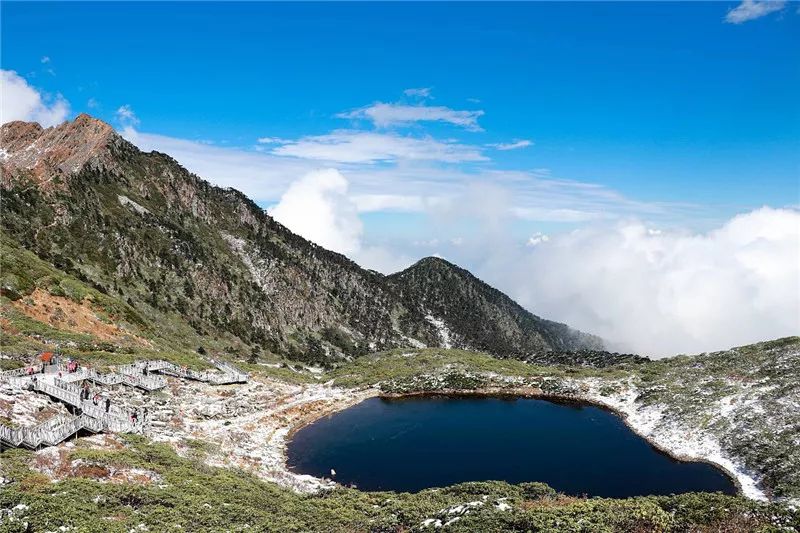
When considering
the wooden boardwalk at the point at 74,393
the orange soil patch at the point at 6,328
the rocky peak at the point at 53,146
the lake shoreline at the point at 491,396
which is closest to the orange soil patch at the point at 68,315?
the orange soil patch at the point at 6,328

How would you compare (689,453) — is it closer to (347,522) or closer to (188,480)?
(347,522)

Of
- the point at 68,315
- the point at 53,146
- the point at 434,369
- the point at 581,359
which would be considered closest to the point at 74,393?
the point at 68,315

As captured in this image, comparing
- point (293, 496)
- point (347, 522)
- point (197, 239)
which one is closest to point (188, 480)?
point (293, 496)

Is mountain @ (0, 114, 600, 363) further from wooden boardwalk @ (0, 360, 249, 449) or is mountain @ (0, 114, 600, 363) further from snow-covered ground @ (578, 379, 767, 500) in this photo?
snow-covered ground @ (578, 379, 767, 500)

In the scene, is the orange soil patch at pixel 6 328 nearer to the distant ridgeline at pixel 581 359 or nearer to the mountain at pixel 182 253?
the mountain at pixel 182 253

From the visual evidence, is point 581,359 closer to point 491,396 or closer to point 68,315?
point 491,396

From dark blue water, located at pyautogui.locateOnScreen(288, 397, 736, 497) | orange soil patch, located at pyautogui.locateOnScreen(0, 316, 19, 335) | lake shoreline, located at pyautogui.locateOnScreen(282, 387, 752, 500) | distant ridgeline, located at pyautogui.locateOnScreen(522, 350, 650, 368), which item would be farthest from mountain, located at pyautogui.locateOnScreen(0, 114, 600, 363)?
dark blue water, located at pyautogui.locateOnScreen(288, 397, 736, 497)
